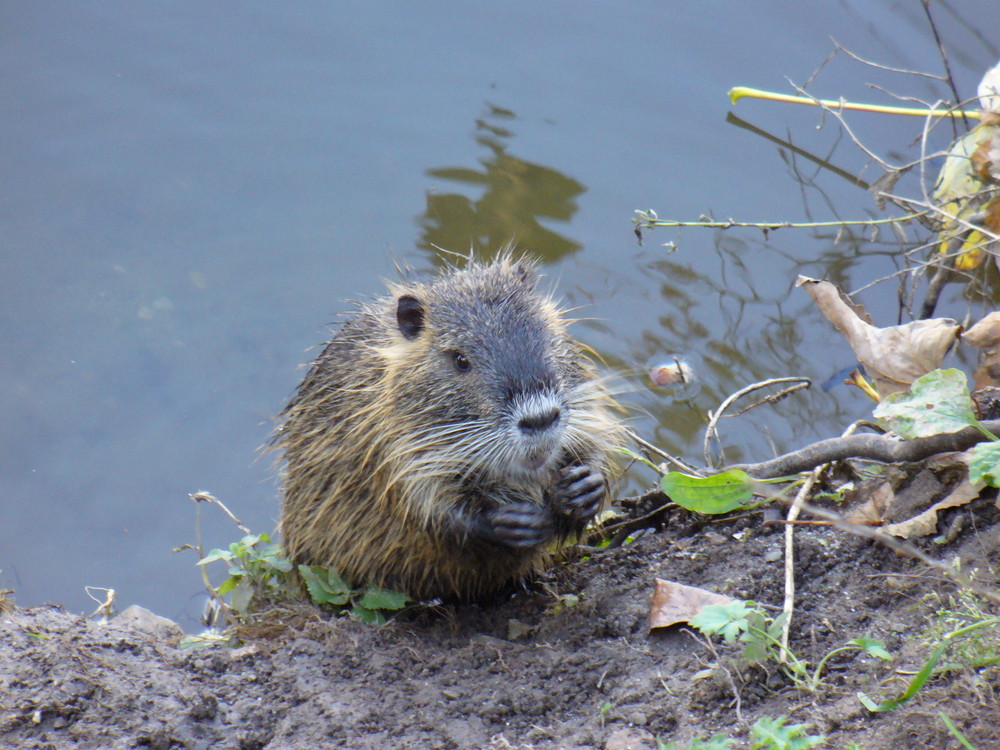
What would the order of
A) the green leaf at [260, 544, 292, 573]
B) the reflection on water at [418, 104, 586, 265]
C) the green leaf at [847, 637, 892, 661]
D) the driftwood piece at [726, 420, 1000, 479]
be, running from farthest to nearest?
the reflection on water at [418, 104, 586, 265] < the green leaf at [260, 544, 292, 573] < the driftwood piece at [726, 420, 1000, 479] < the green leaf at [847, 637, 892, 661]

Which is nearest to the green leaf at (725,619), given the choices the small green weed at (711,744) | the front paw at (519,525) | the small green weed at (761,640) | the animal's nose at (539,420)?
the small green weed at (761,640)

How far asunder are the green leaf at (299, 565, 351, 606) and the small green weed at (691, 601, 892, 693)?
1428 millimetres

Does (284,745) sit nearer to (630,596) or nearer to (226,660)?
(226,660)

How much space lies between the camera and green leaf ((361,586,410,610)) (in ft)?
10.2

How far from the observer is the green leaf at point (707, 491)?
267 cm

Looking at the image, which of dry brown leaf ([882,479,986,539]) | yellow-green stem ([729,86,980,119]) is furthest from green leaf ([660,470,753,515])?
yellow-green stem ([729,86,980,119])

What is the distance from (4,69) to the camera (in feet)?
20.5

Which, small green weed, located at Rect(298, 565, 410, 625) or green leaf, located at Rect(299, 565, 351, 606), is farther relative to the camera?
green leaf, located at Rect(299, 565, 351, 606)

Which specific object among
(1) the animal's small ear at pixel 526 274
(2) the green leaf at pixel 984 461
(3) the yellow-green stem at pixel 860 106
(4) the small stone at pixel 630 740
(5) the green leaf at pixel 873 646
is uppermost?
(3) the yellow-green stem at pixel 860 106

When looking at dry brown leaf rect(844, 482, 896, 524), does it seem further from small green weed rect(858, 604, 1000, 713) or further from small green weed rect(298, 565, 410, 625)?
small green weed rect(298, 565, 410, 625)

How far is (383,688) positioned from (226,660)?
18.2 inches

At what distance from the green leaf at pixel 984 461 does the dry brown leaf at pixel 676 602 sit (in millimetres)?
675

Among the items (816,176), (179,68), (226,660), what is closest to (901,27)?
(816,176)

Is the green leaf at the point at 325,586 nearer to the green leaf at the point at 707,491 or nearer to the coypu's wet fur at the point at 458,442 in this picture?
the coypu's wet fur at the point at 458,442
